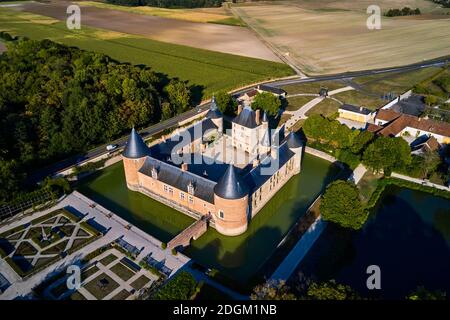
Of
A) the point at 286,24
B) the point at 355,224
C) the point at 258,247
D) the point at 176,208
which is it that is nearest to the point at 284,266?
the point at 258,247

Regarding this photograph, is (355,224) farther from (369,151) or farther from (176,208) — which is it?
(176,208)

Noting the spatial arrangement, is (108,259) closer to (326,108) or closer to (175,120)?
(175,120)

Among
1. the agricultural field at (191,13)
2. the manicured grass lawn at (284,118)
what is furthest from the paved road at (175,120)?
the agricultural field at (191,13)

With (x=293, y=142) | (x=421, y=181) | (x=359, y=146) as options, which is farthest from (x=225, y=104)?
(x=421, y=181)

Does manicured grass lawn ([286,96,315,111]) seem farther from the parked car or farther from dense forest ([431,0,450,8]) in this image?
dense forest ([431,0,450,8])

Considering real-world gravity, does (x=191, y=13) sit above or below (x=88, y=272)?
above

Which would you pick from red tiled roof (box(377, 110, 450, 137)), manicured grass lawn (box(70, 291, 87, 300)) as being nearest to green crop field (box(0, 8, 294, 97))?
red tiled roof (box(377, 110, 450, 137))

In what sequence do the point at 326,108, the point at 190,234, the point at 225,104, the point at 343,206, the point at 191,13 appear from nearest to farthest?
the point at 343,206 → the point at 190,234 → the point at 225,104 → the point at 326,108 → the point at 191,13
